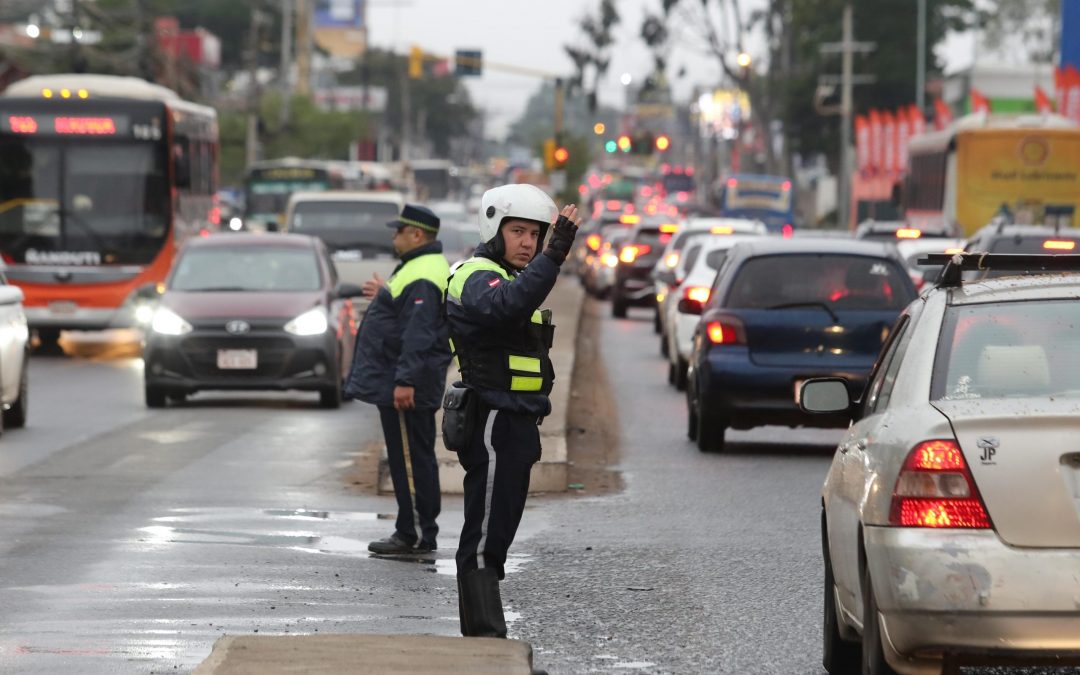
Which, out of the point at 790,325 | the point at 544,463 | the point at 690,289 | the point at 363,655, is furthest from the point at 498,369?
the point at 690,289

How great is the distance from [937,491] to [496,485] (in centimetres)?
225

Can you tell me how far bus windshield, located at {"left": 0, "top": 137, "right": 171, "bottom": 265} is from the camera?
3162 centimetres

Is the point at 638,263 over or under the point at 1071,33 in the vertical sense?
under

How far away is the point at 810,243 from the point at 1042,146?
80.1 ft

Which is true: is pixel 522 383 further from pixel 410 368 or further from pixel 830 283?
pixel 830 283

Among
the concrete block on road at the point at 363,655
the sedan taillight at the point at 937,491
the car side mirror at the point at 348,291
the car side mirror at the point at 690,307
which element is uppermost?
the sedan taillight at the point at 937,491

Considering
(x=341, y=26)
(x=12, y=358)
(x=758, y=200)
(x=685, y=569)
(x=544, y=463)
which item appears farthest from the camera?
(x=341, y=26)

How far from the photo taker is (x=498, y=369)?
848cm

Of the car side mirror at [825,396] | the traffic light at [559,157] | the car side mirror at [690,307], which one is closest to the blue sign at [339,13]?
the traffic light at [559,157]

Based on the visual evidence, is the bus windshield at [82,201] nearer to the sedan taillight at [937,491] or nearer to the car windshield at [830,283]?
the car windshield at [830,283]

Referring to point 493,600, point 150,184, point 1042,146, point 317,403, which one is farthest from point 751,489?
point 1042,146

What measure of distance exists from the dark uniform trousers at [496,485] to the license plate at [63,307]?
22971 millimetres

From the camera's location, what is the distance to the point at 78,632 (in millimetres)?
9219

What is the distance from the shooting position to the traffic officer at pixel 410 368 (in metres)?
11.9
